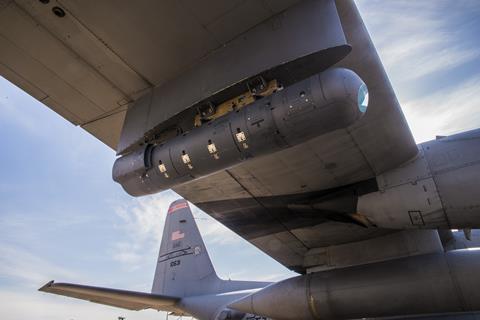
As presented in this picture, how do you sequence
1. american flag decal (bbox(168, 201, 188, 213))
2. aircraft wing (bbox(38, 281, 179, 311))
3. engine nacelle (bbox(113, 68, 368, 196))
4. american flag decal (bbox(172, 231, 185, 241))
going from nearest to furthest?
engine nacelle (bbox(113, 68, 368, 196)) → aircraft wing (bbox(38, 281, 179, 311)) → american flag decal (bbox(172, 231, 185, 241)) → american flag decal (bbox(168, 201, 188, 213))

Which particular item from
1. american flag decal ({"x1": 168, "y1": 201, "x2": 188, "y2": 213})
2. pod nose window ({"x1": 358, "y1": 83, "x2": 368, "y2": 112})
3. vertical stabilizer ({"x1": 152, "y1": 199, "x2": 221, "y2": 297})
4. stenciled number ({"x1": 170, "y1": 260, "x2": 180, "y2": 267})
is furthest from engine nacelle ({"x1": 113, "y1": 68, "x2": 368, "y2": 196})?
american flag decal ({"x1": 168, "y1": 201, "x2": 188, "y2": 213})

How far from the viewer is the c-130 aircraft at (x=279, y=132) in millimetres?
3139

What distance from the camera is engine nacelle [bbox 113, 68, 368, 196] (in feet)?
9.34

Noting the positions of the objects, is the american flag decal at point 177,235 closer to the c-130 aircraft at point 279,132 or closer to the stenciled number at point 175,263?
the stenciled number at point 175,263

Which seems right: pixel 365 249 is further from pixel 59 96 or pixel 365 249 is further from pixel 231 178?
pixel 59 96

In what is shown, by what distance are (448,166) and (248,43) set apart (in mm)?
3376

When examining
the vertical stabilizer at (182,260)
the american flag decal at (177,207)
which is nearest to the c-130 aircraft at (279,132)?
the vertical stabilizer at (182,260)

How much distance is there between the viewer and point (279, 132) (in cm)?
303

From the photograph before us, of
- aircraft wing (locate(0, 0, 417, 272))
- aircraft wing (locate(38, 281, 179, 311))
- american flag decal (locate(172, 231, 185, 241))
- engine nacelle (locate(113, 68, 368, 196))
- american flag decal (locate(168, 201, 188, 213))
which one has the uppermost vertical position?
american flag decal (locate(168, 201, 188, 213))

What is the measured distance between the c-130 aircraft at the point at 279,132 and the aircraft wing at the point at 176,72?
0.05ft

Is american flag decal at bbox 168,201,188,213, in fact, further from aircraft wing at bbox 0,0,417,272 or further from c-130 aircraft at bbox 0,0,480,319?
aircraft wing at bbox 0,0,417,272

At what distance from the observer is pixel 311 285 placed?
6.20m

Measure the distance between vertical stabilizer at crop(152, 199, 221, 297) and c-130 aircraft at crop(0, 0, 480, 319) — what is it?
3.76 m

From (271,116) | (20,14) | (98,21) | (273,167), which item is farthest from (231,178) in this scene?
(20,14)
